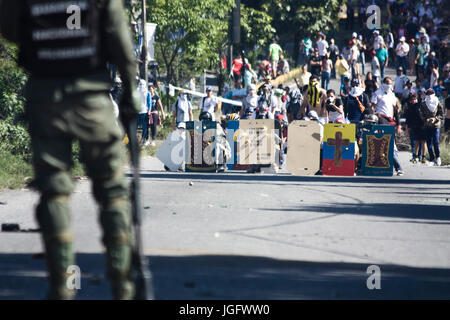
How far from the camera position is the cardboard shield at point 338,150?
1828 centimetres

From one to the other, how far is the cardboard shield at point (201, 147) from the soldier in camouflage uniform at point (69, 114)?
1362cm

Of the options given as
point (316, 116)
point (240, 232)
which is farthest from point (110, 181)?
point (316, 116)

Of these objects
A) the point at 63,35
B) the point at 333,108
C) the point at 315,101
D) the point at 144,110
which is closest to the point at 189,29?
the point at 144,110

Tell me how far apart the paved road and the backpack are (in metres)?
1.49

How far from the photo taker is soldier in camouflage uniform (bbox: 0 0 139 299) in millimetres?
4816

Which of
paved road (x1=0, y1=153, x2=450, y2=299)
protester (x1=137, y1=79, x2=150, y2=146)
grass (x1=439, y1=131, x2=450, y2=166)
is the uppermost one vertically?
protester (x1=137, y1=79, x2=150, y2=146)

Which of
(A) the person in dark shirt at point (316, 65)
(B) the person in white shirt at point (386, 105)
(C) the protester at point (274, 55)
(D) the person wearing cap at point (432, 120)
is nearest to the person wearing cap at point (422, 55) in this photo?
(A) the person in dark shirt at point (316, 65)

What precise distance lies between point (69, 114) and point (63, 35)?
0.41 meters

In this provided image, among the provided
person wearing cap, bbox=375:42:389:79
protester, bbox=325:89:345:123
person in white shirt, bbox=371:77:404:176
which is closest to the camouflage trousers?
protester, bbox=325:89:345:123

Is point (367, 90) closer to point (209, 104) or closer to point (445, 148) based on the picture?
point (445, 148)

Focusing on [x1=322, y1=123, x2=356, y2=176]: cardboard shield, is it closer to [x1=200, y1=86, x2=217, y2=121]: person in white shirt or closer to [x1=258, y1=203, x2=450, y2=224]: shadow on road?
[x1=200, y1=86, x2=217, y2=121]: person in white shirt

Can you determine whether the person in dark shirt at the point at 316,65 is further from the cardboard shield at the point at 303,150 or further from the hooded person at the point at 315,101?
the cardboard shield at the point at 303,150

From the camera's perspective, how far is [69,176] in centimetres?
491
